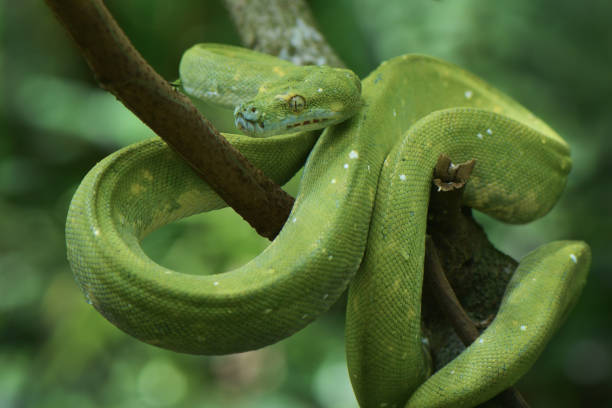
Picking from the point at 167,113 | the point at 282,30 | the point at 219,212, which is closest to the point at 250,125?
the point at 167,113

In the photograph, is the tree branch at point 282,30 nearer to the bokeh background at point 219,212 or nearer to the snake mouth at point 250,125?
the bokeh background at point 219,212

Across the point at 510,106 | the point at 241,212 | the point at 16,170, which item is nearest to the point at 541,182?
the point at 510,106

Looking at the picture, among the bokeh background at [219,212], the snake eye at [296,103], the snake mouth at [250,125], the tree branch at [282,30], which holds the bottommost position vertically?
the bokeh background at [219,212]

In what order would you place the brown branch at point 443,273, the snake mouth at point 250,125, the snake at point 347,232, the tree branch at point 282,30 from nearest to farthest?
the snake at point 347,232
the snake mouth at point 250,125
the brown branch at point 443,273
the tree branch at point 282,30

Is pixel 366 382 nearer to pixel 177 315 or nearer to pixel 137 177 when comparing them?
pixel 177 315

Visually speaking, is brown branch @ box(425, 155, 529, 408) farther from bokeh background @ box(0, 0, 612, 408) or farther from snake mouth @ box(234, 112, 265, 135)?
bokeh background @ box(0, 0, 612, 408)

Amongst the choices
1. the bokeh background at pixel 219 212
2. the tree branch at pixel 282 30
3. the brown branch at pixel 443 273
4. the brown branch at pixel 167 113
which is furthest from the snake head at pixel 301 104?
the bokeh background at pixel 219 212

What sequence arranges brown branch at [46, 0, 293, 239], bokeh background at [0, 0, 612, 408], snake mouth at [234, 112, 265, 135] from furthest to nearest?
bokeh background at [0, 0, 612, 408], snake mouth at [234, 112, 265, 135], brown branch at [46, 0, 293, 239]

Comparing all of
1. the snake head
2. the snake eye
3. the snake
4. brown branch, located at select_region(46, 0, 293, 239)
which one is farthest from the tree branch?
brown branch, located at select_region(46, 0, 293, 239)
